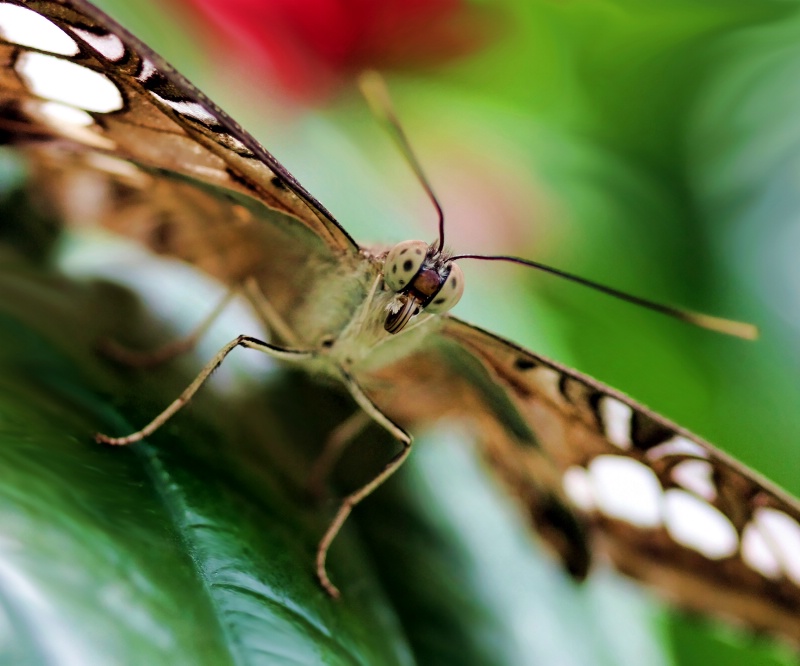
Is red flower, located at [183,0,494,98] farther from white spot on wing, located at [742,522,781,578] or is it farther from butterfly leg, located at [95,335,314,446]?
white spot on wing, located at [742,522,781,578]

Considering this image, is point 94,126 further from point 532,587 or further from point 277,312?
point 532,587

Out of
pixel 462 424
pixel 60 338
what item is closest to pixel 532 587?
pixel 462 424

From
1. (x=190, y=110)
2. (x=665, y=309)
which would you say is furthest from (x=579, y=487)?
(x=190, y=110)

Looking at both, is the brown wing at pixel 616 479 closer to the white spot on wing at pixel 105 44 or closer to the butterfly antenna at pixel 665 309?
the butterfly antenna at pixel 665 309

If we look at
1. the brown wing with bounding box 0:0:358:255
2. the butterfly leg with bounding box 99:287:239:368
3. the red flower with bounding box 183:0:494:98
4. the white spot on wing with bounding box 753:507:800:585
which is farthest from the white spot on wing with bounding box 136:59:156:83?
the white spot on wing with bounding box 753:507:800:585

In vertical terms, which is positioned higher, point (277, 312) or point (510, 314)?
point (510, 314)

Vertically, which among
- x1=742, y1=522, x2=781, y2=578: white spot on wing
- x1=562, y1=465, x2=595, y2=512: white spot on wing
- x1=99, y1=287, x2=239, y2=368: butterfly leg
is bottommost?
x1=99, y1=287, x2=239, y2=368: butterfly leg

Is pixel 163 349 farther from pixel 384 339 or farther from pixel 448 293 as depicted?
pixel 448 293
